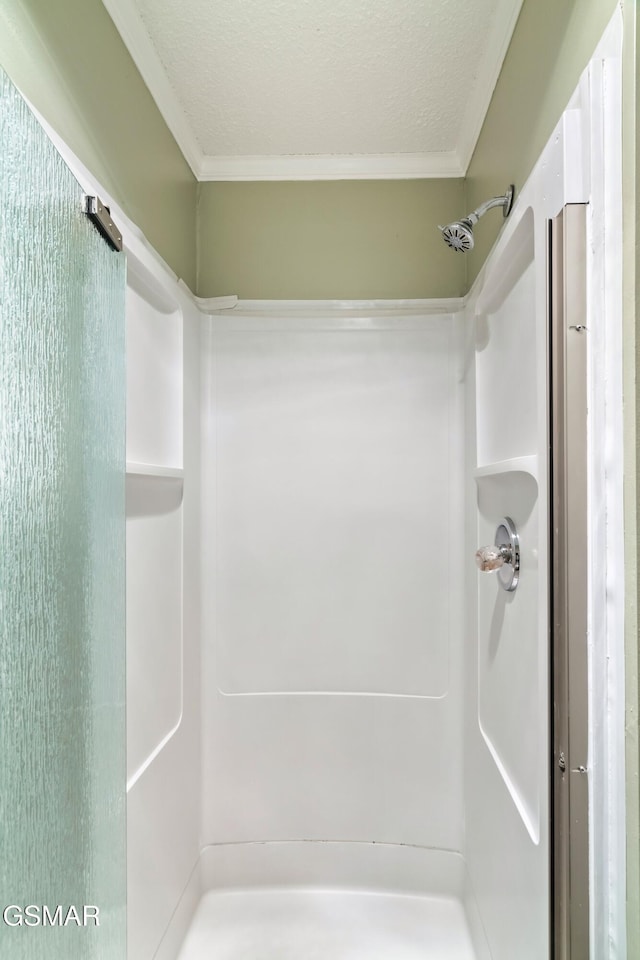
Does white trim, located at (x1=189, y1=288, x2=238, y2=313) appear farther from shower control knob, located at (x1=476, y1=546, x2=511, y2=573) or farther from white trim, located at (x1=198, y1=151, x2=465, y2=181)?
shower control knob, located at (x1=476, y1=546, x2=511, y2=573)

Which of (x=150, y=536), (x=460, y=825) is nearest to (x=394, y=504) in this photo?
(x=150, y=536)

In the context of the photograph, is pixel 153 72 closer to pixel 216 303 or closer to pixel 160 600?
pixel 216 303

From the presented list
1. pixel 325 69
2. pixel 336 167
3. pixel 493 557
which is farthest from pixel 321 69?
pixel 493 557

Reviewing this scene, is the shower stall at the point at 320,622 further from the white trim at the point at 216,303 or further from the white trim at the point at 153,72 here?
the white trim at the point at 153,72

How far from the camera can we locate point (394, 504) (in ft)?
5.72

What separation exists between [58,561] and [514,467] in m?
0.82

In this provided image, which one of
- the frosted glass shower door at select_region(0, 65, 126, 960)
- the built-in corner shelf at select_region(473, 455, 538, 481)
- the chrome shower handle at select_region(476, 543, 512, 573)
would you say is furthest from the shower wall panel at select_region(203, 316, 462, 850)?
the frosted glass shower door at select_region(0, 65, 126, 960)

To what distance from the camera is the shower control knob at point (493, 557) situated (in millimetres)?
1109

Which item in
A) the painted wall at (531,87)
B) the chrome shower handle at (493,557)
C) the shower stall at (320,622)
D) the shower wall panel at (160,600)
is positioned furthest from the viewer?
the shower stall at (320,622)

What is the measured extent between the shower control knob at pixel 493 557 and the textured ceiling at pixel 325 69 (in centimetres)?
109

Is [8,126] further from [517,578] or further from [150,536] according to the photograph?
[517,578]

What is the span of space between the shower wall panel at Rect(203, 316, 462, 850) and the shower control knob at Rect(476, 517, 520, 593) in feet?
1.80

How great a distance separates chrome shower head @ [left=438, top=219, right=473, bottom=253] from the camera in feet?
3.96

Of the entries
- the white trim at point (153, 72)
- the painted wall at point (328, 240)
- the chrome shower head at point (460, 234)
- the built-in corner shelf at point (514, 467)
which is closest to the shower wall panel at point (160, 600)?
the painted wall at point (328, 240)
